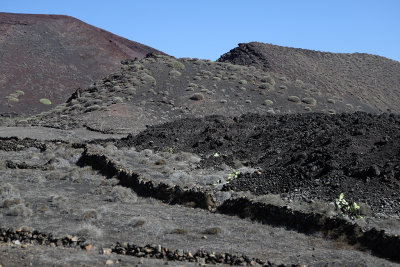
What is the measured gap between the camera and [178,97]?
5088 cm

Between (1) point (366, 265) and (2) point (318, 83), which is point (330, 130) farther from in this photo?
(2) point (318, 83)

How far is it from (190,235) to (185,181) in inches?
280

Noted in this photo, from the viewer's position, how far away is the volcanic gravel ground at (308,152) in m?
16.0

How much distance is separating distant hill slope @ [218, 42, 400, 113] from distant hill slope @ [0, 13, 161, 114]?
67.7 ft

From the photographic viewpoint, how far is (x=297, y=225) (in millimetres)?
13500

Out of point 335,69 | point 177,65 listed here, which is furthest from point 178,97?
point 335,69

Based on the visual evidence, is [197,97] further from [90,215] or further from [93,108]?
[90,215]

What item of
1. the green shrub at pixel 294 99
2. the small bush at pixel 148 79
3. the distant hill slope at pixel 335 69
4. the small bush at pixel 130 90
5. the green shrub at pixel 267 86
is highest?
the distant hill slope at pixel 335 69

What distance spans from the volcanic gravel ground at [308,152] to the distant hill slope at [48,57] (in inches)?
1383

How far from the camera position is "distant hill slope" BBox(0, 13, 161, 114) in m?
64.2

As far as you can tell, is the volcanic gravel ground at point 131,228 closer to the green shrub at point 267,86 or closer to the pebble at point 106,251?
the pebble at point 106,251

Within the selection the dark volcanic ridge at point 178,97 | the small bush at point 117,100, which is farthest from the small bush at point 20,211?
the small bush at point 117,100

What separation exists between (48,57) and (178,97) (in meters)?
31.7

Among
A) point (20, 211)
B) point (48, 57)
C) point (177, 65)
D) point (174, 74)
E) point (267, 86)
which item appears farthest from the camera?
point (48, 57)
